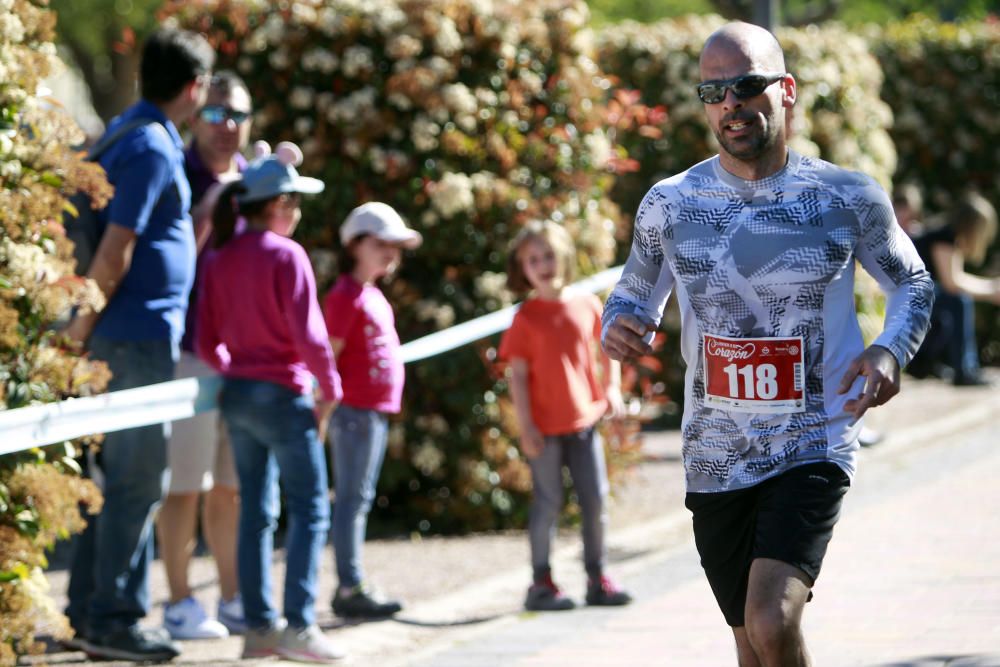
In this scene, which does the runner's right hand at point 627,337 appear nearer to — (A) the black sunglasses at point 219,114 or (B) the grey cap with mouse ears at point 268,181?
(B) the grey cap with mouse ears at point 268,181

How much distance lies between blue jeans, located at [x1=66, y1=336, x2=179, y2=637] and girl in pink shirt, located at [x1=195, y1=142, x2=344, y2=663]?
295mm

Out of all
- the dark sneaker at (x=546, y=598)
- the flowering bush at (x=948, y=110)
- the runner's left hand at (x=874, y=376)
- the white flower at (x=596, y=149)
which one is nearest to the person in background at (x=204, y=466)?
the dark sneaker at (x=546, y=598)

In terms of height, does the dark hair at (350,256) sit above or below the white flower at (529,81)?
below

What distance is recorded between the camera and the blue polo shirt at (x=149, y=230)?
6164mm

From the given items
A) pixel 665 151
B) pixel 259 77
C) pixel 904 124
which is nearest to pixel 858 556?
pixel 259 77

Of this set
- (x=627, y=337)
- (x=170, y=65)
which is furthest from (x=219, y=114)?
(x=627, y=337)

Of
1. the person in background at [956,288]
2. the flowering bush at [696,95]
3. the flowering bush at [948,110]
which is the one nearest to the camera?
the flowering bush at [696,95]

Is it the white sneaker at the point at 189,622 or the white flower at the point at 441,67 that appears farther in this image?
the white flower at the point at 441,67

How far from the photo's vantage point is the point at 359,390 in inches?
280

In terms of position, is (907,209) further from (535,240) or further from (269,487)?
(269,487)

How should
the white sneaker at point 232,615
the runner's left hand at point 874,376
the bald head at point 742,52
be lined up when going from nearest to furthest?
the runner's left hand at point 874,376, the bald head at point 742,52, the white sneaker at point 232,615

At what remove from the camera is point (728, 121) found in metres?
4.30

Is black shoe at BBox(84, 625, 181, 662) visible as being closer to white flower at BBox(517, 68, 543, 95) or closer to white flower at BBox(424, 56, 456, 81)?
white flower at BBox(424, 56, 456, 81)

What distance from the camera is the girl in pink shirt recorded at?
6.22m
